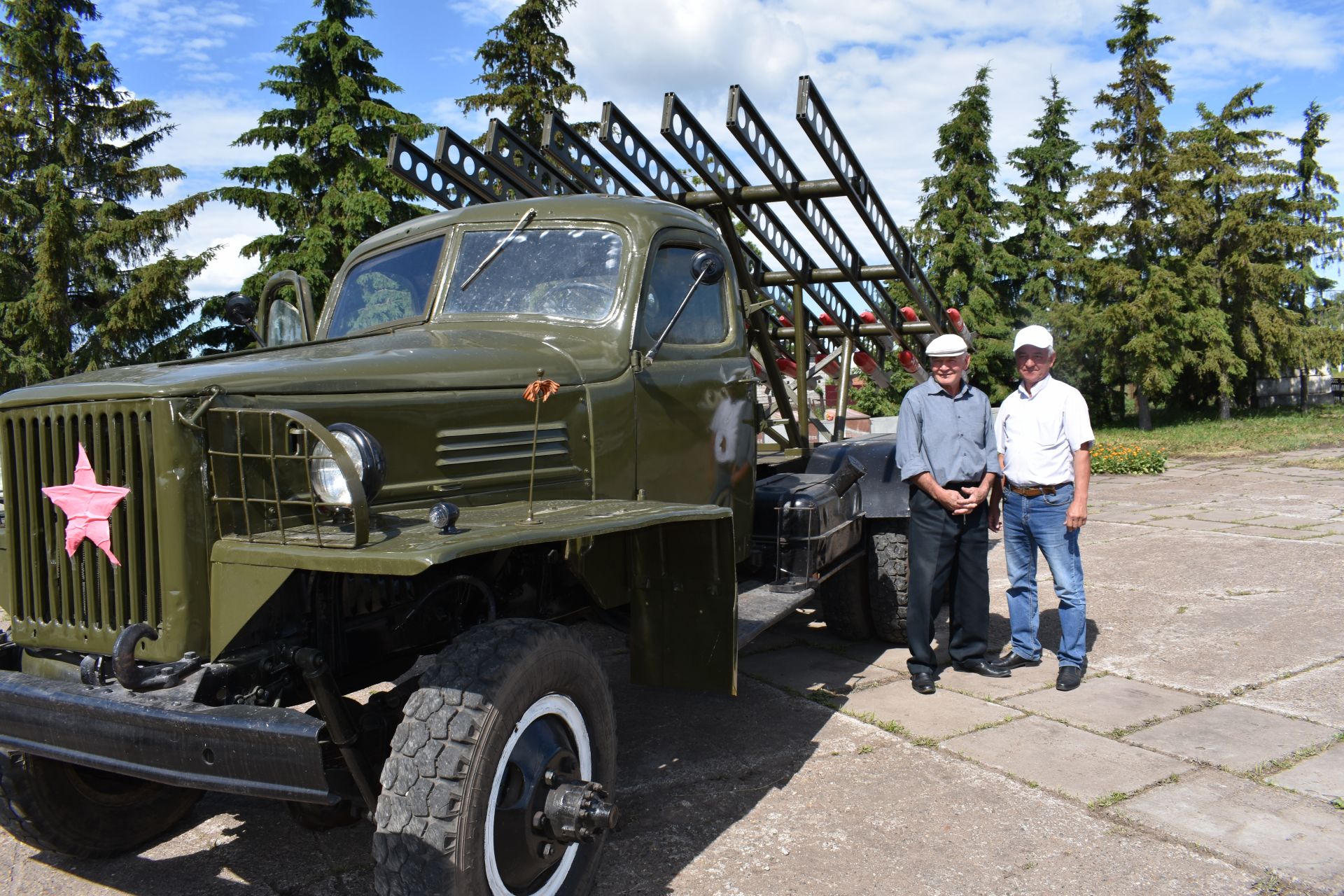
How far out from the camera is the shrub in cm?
1551

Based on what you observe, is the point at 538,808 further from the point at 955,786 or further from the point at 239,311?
the point at 239,311

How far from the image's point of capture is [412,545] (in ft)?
7.71

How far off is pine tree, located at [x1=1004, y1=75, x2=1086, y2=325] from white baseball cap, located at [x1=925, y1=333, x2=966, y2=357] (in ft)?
89.4

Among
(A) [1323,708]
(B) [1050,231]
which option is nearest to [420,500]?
(A) [1323,708]

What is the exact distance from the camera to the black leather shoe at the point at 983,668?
5078mm

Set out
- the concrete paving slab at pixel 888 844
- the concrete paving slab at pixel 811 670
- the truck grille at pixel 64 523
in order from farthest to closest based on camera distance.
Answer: the concrete paving slab at pixel 811 670, the concrete paving slab at pixel 888 844, the truck grille at pixel 64 523

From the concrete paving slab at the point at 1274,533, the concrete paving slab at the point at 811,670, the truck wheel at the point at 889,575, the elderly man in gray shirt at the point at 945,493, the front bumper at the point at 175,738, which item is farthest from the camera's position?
the concrete paving slab at the point at 1274,533

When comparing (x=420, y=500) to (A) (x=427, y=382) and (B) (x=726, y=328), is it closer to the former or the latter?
(A) (x=427, y=382)

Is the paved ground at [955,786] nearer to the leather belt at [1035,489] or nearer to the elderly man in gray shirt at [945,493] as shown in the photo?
the elderly man in gray shirt at [945,493]

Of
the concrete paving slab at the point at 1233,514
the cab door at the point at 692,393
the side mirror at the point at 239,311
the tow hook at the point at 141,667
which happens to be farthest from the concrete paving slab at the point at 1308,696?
the concrete paving slab at the point at 1233,514

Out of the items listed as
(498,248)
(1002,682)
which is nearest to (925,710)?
(1002,682)

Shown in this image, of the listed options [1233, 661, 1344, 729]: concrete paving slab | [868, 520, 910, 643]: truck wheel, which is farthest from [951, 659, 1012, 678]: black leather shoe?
[1233, 661, 1344, 729]: concrete paving slab

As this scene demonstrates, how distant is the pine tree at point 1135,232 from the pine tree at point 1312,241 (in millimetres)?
3470

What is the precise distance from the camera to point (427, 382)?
301 centimetres
